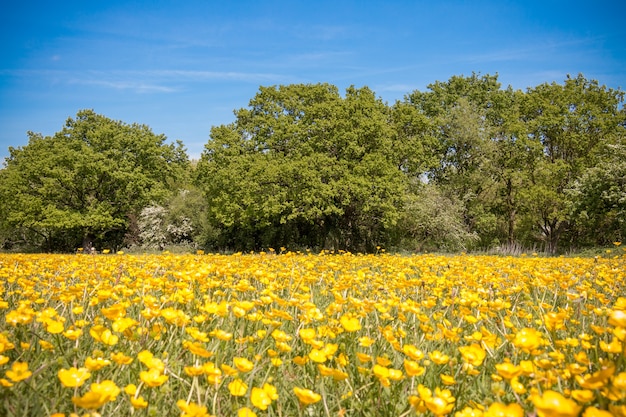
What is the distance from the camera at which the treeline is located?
23.0 metres

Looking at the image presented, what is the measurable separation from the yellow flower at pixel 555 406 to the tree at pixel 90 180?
3286 centimetres

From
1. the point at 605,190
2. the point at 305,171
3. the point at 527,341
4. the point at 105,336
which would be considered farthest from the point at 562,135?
the point at 105,336

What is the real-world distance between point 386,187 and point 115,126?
2313 centimetres

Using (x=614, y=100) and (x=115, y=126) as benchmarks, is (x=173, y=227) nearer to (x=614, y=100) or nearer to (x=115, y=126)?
(x=115, y=126)

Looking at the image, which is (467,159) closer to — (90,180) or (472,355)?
(90,180)

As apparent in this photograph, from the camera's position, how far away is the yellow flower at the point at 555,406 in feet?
3.58

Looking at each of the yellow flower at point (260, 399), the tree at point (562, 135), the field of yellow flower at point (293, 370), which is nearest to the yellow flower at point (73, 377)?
the field of yellow flower at point (293, 370)

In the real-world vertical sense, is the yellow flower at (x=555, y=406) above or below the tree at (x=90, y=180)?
below

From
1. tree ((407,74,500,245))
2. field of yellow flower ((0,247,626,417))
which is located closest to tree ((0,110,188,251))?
tree ((407,74,500,245))

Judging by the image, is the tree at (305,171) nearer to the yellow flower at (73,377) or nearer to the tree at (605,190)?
the tree at (605,190)

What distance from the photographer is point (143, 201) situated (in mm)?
32156

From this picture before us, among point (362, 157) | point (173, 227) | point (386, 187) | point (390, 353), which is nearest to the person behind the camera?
point (390, 353)

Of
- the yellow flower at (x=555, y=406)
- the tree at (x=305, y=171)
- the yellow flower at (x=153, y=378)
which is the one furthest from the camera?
the tree at (x=305, y=171)

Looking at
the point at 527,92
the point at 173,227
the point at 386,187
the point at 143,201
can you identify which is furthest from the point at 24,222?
the point at 527,92
